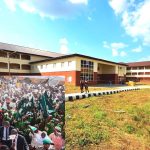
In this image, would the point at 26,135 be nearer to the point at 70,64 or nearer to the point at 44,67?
the point at 70,64

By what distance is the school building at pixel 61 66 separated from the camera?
3691 centimetres

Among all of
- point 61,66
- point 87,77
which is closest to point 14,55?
point 61,66

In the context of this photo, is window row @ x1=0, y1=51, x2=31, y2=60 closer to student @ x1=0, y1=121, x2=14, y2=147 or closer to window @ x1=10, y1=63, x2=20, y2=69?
window @ x1=10, y1=63, x2=20, y2=69

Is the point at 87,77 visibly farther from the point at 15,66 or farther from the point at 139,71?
the point at 139,71

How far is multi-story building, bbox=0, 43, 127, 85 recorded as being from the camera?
121ft

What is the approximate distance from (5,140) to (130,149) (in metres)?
4.97

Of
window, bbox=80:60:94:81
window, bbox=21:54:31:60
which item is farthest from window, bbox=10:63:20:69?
window, bbox=80:60:94:81

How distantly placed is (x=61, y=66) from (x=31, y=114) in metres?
35.0

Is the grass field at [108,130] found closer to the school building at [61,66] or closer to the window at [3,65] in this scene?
the school building at [61,66]

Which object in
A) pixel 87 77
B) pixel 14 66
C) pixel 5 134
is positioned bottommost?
pixel 5 134

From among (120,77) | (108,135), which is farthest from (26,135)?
(120,77)

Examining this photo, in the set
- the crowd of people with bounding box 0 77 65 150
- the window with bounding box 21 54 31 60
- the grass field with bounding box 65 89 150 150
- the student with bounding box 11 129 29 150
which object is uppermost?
the window with bounding box 21 54 31 60

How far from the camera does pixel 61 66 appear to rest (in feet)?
129

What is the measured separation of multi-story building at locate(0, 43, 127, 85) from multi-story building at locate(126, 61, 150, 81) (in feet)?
59.0
